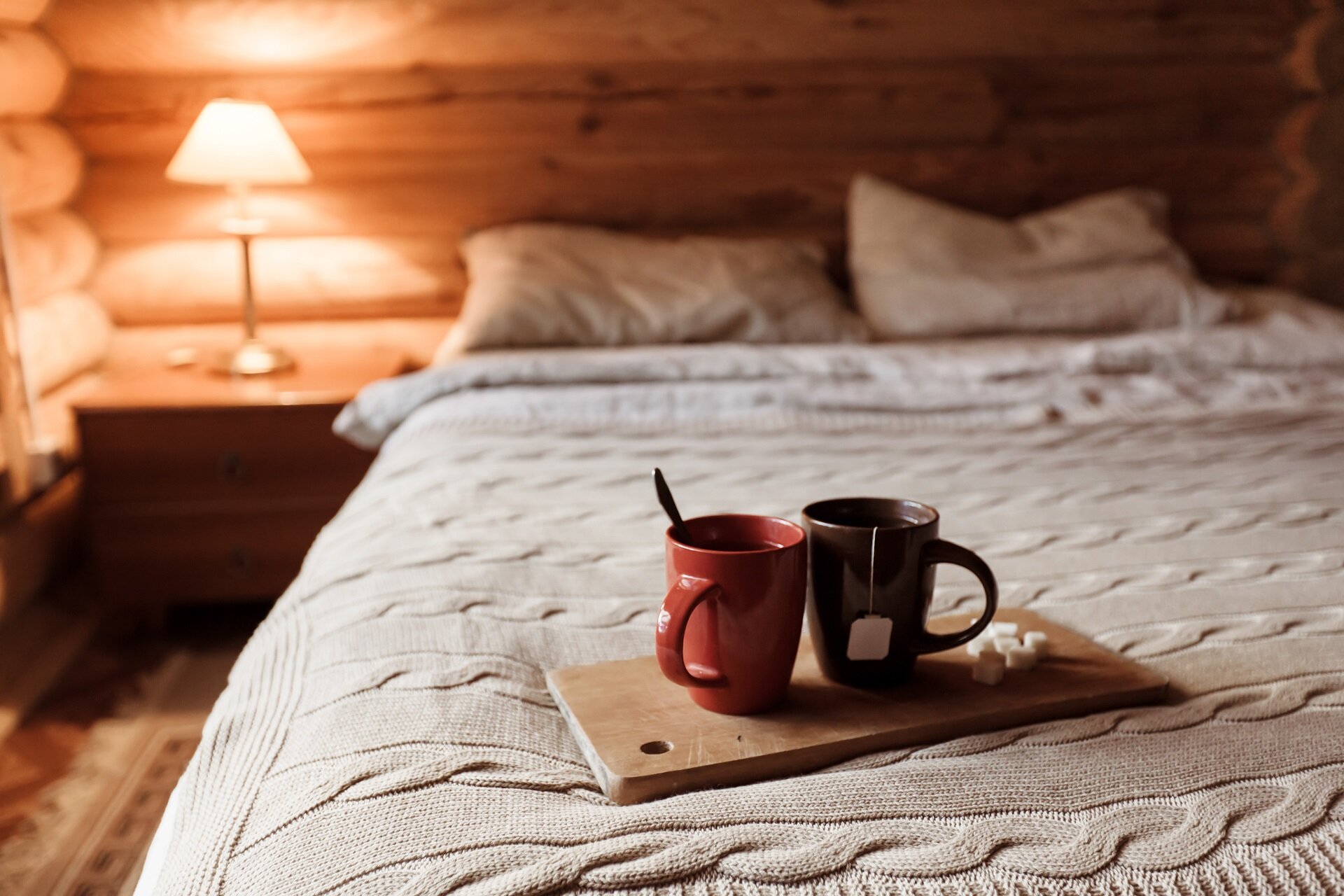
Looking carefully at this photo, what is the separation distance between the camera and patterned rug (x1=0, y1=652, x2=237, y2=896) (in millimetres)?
1479

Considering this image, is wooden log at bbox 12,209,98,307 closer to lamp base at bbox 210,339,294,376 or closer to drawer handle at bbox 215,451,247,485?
lamp base at bbox 210,339,294,376

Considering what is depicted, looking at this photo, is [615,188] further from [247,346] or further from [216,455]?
[216,455]

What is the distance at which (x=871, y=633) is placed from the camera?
0.69 metres

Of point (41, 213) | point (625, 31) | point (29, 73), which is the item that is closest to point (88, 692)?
point (41, 213)

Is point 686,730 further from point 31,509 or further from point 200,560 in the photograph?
point 31,509

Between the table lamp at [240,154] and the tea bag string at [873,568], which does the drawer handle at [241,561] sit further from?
the tea bag string at [873,568]

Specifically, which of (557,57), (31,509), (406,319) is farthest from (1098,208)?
(31,509)

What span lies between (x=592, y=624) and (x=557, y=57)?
189cm

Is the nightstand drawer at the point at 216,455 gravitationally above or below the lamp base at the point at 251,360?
below

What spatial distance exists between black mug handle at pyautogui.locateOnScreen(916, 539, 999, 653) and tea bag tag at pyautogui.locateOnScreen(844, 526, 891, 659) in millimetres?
27

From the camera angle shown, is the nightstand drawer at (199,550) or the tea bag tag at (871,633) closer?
the tea bag tag at (871,633)

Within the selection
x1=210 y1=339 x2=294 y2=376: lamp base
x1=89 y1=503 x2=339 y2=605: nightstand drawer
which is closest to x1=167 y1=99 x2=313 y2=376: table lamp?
x1=210 y1=339 x2=294 y2=376: lamp base

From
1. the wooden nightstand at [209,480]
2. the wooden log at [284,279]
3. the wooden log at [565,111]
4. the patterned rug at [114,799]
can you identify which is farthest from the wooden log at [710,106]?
the patterned rug at [114,799]

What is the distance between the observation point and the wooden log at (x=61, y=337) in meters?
2.16
